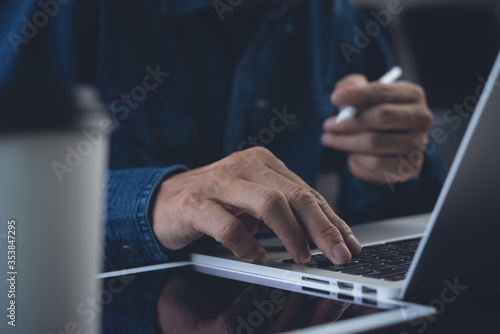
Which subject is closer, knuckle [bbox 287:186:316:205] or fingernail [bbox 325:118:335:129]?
knuckle [bbox 287:186:316:205]

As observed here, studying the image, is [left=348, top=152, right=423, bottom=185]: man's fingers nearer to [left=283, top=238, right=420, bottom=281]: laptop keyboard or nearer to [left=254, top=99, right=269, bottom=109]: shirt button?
[left=254, top=99, right=269, bottom=109]: shirt button

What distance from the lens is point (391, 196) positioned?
117cm

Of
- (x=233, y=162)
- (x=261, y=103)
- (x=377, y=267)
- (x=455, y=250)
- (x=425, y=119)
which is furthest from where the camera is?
(x=261, y=103)

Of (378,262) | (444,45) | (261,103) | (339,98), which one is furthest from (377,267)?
(444,45)

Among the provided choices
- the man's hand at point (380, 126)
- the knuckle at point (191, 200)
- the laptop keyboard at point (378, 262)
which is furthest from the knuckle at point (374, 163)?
the knuckle at point (191, 200)

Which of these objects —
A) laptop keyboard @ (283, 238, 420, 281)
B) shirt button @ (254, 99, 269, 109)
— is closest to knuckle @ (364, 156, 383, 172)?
shirt button @ (254, 99, 269, 109)

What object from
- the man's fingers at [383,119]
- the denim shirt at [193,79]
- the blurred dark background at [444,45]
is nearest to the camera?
the denim shirt at [193,79]

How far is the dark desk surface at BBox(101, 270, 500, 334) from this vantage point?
0.36 metres

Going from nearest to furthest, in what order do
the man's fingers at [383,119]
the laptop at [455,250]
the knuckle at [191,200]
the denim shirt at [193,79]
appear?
the laptop at [455,250], the knuckle at [191,200], the denim shirt at [193,79], the man's fingers at [383,119]

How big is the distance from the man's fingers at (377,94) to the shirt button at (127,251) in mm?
431

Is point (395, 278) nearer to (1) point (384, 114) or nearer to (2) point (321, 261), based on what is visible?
(2) point (321, 261)

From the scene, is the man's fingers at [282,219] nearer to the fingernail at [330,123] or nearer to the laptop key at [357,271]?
the laptop key at [357,271]

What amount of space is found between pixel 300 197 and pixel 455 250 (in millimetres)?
188

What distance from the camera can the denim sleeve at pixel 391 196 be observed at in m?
1.16
